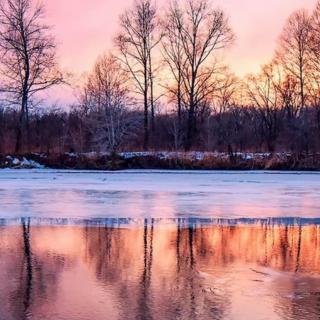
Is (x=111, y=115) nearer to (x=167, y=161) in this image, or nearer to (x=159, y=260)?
(x=167, y=161)

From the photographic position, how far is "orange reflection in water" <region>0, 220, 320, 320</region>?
6484 millimetres

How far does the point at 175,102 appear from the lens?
56.7 m

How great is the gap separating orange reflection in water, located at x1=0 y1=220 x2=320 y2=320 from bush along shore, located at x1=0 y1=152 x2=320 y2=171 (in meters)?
28.0

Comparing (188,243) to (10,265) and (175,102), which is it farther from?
(175,102)

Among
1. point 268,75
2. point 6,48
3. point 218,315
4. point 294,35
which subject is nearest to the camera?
point 218,315

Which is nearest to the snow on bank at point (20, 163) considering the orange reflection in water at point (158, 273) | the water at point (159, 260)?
the water at point (159, 260)

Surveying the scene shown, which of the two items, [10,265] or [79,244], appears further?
[79,244]

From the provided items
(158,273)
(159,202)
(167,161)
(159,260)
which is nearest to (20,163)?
(167,161)

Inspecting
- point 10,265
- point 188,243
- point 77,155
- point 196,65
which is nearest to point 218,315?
point 10,265

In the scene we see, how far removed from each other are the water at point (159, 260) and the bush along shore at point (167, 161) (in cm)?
2304

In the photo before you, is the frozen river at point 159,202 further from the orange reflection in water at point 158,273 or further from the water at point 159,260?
the orange reflection in water at point 158,273

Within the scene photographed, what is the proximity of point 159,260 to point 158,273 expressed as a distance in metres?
0.87

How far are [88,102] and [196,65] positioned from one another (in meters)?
17.1

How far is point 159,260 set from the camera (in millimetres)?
9062
